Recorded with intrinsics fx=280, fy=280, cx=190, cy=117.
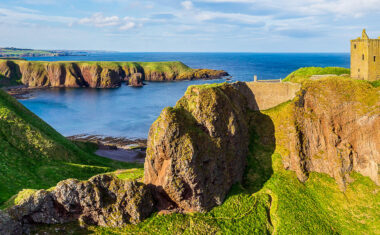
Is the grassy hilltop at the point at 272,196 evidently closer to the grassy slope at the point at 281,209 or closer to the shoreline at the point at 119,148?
the grassy slope at the point at 281,209

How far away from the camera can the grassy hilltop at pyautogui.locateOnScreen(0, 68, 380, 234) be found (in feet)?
94.9

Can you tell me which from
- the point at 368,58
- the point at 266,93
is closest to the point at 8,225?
the point at 266,93

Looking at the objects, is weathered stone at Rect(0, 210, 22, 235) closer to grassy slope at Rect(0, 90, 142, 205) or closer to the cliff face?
grassy slope at Rect(0, 90, 142, 205)

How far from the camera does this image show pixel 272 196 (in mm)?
33312

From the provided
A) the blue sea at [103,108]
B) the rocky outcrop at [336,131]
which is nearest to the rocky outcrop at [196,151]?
the rocky outcrop at [336,131]

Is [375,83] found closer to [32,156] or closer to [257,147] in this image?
[257,147]

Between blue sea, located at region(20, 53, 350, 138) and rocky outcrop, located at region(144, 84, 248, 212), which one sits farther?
blue sea, located at region(20, 53, 350, 138)

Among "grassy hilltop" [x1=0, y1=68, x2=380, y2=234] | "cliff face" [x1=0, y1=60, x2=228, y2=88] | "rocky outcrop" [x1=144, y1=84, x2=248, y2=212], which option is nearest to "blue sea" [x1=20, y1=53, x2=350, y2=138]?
"cliff face" [x1=0, y1=60, x2=228, y2=88]

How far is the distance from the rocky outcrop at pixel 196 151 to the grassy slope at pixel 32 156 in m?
20.2

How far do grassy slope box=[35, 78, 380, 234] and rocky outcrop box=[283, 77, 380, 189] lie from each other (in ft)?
2.87

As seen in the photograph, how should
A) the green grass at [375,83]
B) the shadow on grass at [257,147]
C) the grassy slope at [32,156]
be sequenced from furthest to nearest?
the grassy slope at [32,156]
the green grass at [375,83]
the shadow on grass at [257,147]

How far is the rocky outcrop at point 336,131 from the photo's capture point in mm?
33781

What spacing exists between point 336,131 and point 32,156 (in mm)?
47082

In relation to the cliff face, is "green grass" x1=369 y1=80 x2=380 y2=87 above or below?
below
